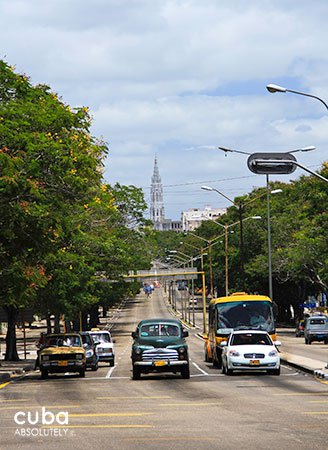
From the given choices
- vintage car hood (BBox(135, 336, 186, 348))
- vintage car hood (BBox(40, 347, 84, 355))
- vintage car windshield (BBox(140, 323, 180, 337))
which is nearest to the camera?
vintage car hood (BBox(135, 336, 186, 348))

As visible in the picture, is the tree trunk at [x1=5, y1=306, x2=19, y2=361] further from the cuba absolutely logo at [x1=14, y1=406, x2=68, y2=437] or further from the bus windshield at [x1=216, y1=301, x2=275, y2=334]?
the cuba absolutely logo at [x1=14, y1=406, x2=68, y2=437]

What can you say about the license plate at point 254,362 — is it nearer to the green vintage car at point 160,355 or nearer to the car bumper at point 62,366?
the green vintage car at point 160,355

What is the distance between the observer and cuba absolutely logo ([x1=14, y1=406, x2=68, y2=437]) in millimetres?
15988

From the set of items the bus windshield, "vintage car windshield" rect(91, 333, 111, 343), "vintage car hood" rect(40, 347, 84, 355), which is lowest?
"vintage car hood" rect(40, 347, 84, 355)

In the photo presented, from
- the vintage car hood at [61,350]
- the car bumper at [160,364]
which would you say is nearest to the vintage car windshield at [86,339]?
the vintage car hood at [61,350]

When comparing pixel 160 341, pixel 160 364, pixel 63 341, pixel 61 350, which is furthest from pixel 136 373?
pixel 63 341

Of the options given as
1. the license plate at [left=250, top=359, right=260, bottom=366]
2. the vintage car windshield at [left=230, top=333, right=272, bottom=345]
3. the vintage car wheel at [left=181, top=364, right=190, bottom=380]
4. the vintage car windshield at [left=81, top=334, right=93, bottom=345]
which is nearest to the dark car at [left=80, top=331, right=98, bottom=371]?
the vintage car windshield at [left=81, top=334, right=93, bottom=345]

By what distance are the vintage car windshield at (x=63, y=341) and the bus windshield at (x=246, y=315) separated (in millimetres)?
5484

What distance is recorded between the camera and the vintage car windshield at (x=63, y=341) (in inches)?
1480

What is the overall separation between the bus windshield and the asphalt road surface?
17.7ft

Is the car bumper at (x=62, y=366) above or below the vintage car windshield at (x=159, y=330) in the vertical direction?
below

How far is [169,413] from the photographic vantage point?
19344 mm

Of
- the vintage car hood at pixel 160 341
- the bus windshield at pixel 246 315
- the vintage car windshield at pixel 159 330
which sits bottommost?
the vintage car hood at pixel 160 341

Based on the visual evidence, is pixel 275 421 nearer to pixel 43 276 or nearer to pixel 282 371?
pixel 282 371
